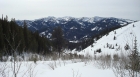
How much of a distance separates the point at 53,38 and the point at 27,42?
5.33 meters

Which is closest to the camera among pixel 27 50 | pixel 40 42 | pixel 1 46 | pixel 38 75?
pixel 38 75

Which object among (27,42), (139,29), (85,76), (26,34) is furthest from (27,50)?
(139,29)

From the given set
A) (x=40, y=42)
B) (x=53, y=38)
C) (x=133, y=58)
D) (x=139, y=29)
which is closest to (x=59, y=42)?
(x=53, y=38)

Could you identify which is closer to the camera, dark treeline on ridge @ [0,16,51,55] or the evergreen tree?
dark treeline on ridge @ [0,16,51,55]

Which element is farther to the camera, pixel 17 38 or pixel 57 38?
pixel 57 38

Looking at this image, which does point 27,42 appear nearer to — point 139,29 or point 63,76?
point 63,76

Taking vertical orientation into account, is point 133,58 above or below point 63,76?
above

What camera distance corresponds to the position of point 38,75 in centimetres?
950

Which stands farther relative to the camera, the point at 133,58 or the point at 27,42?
the point at 27,42

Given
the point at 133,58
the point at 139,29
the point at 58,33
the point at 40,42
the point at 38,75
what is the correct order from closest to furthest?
the point at 133,58 → the point at 38,75 → the point at 58,33 → the point at 40,42 → the point at 139,29

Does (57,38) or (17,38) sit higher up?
(17,38)

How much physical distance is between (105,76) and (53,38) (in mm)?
20346

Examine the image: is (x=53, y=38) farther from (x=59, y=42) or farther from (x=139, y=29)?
(x=139, y=29)

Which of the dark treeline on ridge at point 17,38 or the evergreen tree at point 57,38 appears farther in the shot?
the evergreen tree at point 57,38
